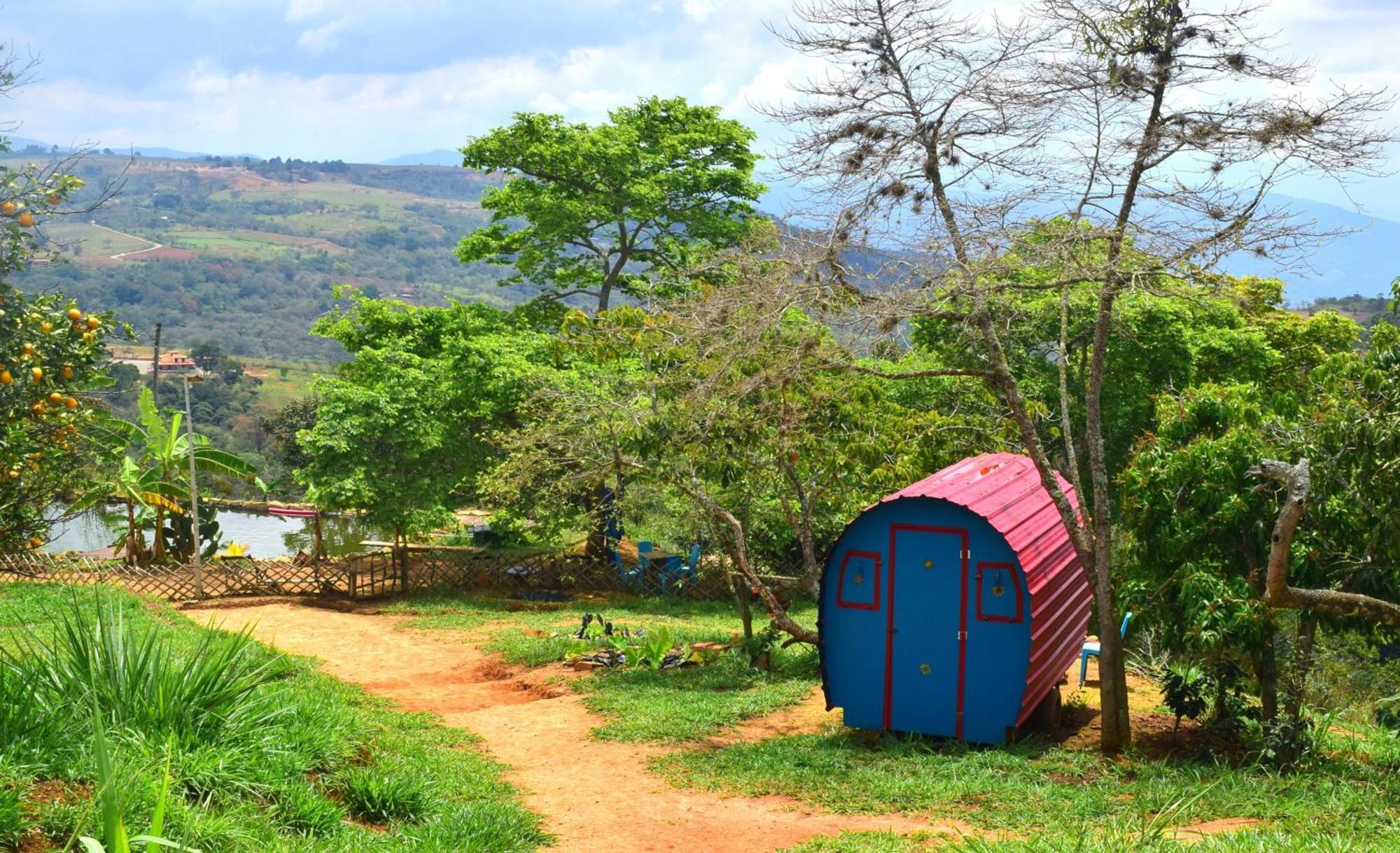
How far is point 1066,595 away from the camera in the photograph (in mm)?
13031

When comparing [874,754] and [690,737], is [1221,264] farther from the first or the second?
[690,737]

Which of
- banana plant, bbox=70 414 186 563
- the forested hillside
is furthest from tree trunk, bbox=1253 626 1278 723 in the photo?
the forested hillside

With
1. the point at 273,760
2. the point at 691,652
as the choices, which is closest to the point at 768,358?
the point at 691,652

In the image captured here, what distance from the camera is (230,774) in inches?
287

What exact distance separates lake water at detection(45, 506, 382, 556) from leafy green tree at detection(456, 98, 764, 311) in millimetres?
9233

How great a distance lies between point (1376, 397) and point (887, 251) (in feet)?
14.5

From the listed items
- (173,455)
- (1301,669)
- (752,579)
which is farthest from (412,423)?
(1301,669)

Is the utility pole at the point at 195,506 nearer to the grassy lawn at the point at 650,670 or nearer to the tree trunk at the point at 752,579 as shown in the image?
the grassy lawn at the point at 650,670

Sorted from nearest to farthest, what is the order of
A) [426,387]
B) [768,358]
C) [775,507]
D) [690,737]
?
1. [690,737]
2. [768,358]
3. [775,507]
4. [426,387]

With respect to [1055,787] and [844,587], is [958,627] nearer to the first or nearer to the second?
[844,587]

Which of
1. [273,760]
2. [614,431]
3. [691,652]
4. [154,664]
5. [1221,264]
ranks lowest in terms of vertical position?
[691,652]

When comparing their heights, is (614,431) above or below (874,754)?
above

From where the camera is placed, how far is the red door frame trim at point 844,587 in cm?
1216

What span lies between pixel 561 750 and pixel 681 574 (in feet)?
46.1
